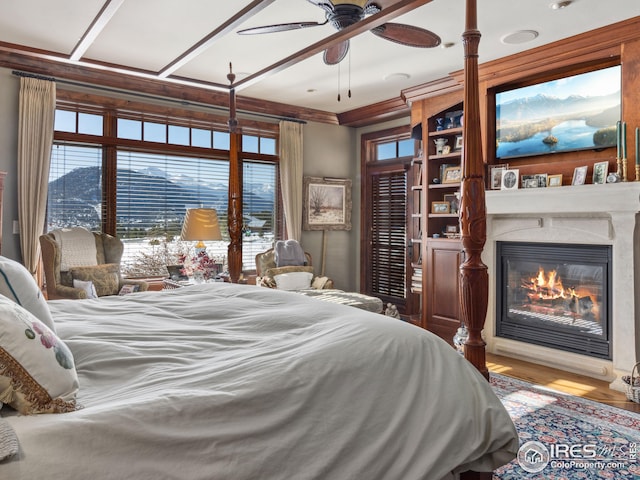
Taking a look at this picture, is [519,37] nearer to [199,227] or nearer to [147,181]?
[199,227]

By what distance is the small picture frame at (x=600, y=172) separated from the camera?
3.74 meters

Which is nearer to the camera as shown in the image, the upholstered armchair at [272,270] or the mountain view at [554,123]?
the mountain view at [554,123]

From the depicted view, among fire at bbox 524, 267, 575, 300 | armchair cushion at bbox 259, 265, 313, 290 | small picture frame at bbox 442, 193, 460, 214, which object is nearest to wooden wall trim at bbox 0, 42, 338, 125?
armchair cushion at bbox 259, 265, 313, 290

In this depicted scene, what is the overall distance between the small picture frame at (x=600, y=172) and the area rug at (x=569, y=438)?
169 cm

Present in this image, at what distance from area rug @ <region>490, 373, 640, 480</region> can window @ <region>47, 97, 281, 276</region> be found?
384cm

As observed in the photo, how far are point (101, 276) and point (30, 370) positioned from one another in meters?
3.51

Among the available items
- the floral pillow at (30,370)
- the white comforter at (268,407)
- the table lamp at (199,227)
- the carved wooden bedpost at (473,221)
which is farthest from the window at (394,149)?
the floral pillow at (30,370)

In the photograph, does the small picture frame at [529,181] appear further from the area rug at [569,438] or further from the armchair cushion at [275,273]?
the armchair cushion at [275,273]

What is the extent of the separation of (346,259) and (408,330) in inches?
205

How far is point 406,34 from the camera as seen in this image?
295 centimetres

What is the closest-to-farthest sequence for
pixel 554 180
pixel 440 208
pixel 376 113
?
pixel 554 180 < pixel 440 208 < pixel 376 113

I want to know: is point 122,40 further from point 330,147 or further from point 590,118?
point 590,118

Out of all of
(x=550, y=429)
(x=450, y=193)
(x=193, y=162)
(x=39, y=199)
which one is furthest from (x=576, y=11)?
(x=39, y=199)

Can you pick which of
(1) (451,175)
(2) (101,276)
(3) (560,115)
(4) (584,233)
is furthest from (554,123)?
(2) (101,276)
